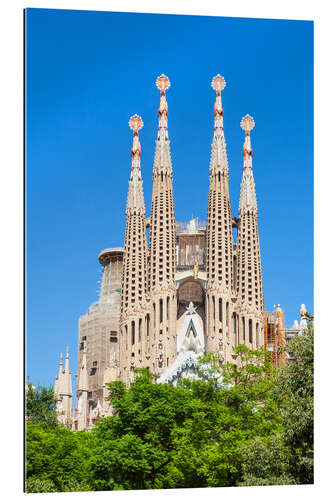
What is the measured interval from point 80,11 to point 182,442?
10310 mm

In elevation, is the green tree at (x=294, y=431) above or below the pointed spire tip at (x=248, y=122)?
below

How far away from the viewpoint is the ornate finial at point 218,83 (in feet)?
73.9

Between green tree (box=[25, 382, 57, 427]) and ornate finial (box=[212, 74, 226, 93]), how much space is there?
46.0 ft

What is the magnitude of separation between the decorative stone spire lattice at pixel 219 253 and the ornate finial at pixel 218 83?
18054 mm

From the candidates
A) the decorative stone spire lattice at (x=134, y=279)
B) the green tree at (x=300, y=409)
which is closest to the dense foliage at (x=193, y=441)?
the green tree at (x=300, y=409)

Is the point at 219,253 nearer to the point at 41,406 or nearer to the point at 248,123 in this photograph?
the point at 41,406

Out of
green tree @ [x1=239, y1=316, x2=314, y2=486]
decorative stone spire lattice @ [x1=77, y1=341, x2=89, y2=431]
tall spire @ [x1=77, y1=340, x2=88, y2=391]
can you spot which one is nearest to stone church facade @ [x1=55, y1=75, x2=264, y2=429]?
decorative stone spire lattice @ [x1=77, y1=341, x2=89, y2=431]

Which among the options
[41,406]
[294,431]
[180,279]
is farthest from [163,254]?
[294,431]

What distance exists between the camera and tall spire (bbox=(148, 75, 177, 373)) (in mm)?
41469

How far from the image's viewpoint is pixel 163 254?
139 ft

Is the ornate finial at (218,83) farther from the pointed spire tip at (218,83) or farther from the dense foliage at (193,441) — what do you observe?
the dense foliage at (193,441)

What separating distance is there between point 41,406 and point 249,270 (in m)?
12.3

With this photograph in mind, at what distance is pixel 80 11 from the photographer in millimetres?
19406
